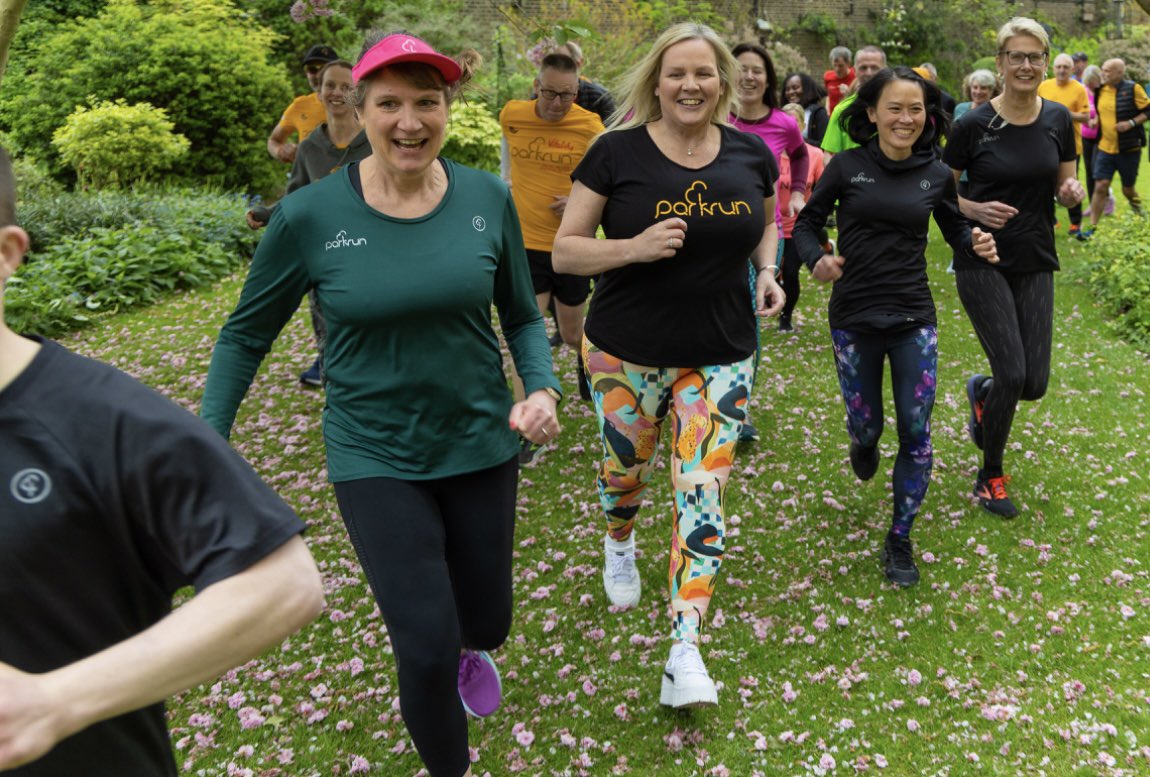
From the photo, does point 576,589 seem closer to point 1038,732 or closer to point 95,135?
point 1038,732

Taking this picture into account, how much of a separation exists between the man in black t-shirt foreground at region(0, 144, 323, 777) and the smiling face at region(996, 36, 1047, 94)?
15.8ft

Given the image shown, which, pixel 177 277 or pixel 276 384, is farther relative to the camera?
pixel 177 277

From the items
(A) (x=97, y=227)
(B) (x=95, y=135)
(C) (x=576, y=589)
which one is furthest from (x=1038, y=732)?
(B) (x=95, y=135)

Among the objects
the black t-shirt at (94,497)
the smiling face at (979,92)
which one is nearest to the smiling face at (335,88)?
the black t-shirt at (94,497)

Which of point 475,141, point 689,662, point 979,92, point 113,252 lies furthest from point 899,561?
point 475,141

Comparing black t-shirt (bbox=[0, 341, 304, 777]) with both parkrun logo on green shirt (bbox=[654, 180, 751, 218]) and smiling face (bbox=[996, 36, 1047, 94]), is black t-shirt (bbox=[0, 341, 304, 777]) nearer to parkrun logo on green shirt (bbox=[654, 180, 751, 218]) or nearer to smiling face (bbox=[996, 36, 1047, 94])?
parkrun logo on green shirt (bbox=[654, 180, 751, 218])

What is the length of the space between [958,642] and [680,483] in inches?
59.4

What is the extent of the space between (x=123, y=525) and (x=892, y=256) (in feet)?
13.0

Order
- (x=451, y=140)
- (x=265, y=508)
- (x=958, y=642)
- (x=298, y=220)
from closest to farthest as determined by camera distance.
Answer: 1. (x=265, y=508)
2. (x=298, y=220)
3. (x=958, y=642)
4. (x=451, y=140)

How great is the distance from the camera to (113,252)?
38.0ft

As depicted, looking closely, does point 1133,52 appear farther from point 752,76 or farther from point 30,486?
point 30,486

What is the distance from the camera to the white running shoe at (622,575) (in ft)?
15.3

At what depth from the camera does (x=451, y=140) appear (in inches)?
644

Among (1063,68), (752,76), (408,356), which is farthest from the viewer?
(1063,68)
